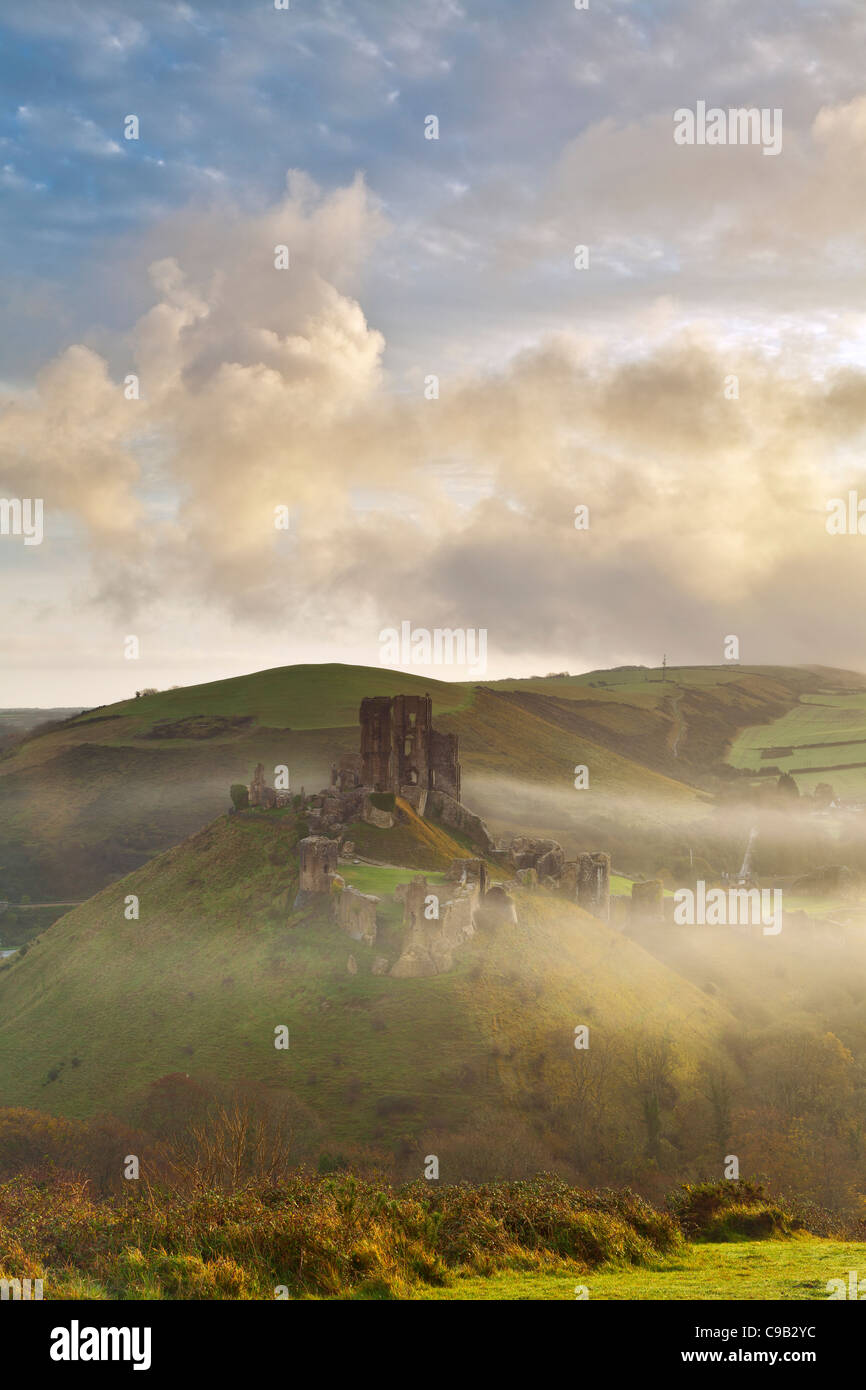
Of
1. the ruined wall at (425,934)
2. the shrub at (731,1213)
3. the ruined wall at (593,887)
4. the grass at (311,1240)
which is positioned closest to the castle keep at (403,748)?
the ruined wall at (593,887)

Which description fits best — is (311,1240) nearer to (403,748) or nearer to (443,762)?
(403,748)

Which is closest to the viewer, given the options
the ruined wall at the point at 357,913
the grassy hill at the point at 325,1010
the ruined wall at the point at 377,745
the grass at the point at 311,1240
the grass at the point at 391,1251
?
the grass at the point at 391,1251

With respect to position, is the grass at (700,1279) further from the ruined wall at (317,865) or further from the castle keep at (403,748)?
the castle keep at (403,748)

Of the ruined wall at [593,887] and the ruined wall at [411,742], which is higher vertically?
the ruined wall at [411,742]

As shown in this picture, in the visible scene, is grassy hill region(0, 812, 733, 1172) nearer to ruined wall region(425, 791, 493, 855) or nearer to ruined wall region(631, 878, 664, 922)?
ruined wall region(631, 878, 664, 922)

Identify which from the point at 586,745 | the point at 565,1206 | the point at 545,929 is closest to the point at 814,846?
the point at 586,745

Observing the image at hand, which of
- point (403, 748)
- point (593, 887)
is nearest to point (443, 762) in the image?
point (403, 748)
